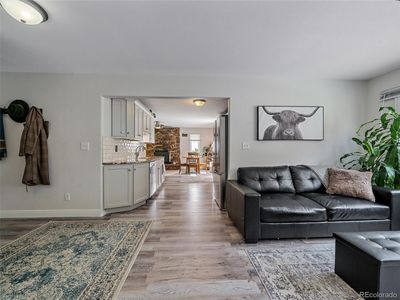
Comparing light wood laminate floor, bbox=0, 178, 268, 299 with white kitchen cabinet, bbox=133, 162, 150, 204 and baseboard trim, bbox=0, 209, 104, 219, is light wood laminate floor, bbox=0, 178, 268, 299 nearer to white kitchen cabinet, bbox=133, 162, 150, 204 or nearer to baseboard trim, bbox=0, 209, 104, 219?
baseboard trim, bbox=0, 209, 104, 219

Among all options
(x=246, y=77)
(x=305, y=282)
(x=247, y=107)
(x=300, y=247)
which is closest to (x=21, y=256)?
(x=305, y=282)

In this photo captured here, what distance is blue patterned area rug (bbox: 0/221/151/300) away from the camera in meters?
1.63

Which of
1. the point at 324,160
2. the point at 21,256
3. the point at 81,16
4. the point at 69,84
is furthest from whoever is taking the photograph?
the point at 324,160

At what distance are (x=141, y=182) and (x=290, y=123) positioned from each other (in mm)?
2948

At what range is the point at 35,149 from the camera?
125 inches

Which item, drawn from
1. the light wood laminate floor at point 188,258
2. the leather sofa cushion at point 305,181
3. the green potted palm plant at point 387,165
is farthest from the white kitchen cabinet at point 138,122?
the green potted palm plant at point 387,165

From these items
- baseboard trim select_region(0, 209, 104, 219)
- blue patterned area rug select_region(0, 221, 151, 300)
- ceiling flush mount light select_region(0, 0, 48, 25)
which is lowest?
blue patterned area rug select_region(0, 221, 151, 300)

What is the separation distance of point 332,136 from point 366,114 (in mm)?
752

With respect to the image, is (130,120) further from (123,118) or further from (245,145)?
(245,145)

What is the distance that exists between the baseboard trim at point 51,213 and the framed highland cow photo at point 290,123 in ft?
10.1

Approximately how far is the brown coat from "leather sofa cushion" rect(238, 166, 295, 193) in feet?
10.3

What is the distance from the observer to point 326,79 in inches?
140

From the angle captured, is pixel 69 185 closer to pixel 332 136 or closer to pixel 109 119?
pixel 109 119

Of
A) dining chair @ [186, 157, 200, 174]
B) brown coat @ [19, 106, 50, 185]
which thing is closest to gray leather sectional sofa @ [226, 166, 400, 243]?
brown coat @ [19, 106, 50, 185]
